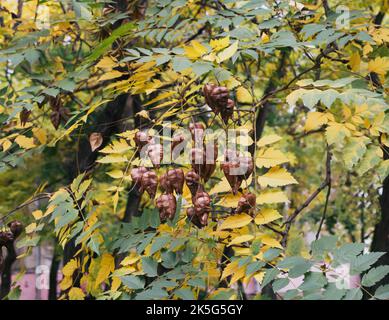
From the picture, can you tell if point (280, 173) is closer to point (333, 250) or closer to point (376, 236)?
point (333, 250)

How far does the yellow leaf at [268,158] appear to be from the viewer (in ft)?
5.59

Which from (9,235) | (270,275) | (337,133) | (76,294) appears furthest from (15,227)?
(337,133)

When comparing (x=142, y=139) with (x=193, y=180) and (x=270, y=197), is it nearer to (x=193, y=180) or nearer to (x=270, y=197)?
(x=193, y=180)

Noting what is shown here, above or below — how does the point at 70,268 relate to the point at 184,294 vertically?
below

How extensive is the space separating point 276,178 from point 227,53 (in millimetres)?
419

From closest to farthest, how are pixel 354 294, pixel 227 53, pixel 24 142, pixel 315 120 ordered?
pixel 354 294
pixel 227 53
pixel 315 120
pixel 24 142

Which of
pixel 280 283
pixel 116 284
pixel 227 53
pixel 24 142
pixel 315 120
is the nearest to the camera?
pixel 280 283

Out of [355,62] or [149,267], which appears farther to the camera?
[355,62]

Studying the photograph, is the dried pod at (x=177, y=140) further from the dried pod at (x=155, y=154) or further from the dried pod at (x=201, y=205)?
the dried pod at (x=201, y=205)

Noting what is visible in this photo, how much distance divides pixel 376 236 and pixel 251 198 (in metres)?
Answer: 2.06

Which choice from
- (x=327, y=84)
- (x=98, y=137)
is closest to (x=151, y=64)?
(x=98, y=137)

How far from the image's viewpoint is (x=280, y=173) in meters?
1.70

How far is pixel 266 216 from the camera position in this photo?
168 centimetres

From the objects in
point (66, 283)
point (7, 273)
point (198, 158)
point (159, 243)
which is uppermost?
point (198, 158)
